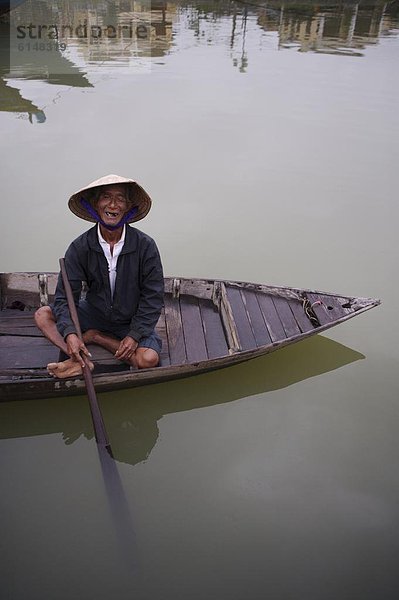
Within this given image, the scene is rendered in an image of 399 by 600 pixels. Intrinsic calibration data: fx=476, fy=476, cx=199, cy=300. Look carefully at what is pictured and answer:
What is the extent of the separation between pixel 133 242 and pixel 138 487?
1725 mm

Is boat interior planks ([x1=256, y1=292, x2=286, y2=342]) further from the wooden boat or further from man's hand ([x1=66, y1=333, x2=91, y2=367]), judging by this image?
man's hand ([x1=66, y1=333, x2=91, y2=367])

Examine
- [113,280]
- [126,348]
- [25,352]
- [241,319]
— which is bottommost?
[25,352]

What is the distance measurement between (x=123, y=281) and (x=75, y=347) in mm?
581

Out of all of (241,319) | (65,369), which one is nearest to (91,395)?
(65,369)

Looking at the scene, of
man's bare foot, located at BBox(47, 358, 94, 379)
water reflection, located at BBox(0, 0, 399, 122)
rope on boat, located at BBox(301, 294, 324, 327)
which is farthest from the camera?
water reflection, located at BBox(0, 0, 399, 122)

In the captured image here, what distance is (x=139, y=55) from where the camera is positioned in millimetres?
15266

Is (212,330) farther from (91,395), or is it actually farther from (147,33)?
(147,33)

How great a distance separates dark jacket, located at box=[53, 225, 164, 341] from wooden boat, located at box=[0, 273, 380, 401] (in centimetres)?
38

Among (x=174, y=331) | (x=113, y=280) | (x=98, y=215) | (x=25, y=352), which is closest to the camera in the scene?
(x=98, y=215)

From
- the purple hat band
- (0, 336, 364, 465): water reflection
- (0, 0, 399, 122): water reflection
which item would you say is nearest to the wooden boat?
(0, 336, 364, 465): water reflection

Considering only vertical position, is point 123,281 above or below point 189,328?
above

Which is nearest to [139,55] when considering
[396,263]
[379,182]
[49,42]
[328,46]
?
[49,42]

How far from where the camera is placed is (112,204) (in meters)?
3.20

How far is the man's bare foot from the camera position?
3.35m
